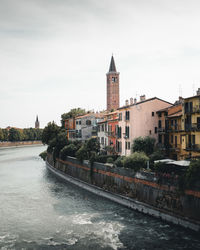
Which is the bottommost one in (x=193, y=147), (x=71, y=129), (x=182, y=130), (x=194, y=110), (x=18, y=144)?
(x=18, y=144)

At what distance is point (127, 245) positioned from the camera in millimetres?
21688

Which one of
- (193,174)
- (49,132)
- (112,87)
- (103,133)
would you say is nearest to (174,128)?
(103,133)

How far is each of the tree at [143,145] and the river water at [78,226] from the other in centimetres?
981

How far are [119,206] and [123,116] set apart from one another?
59.2 feet

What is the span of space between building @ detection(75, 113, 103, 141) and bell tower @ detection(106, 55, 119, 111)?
242 feet

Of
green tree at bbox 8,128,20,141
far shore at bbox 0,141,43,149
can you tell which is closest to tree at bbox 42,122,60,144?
far shore at bbox 0,141,43,149

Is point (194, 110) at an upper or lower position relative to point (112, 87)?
lower

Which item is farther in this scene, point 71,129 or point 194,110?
point 71,129

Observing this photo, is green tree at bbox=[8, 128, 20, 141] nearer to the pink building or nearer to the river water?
the pink building

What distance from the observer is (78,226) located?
25922 mm

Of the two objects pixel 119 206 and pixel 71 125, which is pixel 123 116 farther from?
pixel 71 125

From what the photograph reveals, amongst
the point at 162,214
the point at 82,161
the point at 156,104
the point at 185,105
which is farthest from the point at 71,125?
the point at 162,214

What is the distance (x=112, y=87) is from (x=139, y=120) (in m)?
99.8

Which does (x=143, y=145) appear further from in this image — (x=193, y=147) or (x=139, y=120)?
(x=193, y=147)
